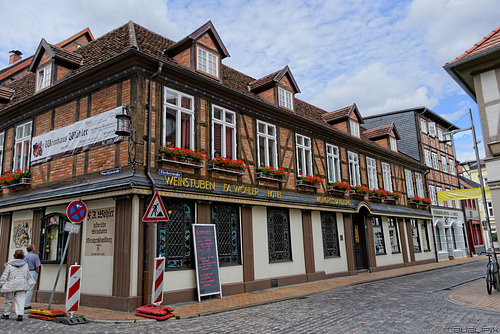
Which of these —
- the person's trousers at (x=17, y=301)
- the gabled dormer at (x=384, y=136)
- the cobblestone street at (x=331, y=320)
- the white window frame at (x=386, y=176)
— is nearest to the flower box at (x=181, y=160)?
the cobblestone street at (x=331, y=320)

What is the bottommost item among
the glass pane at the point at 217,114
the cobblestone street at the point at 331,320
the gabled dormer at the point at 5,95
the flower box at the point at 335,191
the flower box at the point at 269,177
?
the cobblestone street at the point at 331,320

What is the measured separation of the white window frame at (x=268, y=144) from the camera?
1454 centimetres

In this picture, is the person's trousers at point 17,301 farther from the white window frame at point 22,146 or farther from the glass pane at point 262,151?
the glass pane at point 262,151

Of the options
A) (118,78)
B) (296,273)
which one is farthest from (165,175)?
(296,273)

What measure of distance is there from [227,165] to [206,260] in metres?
3.14

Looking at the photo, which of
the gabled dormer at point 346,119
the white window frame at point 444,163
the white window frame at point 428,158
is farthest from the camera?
the white window frame at point 444,163

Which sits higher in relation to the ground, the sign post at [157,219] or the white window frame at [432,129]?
the white window frame at [432,129]

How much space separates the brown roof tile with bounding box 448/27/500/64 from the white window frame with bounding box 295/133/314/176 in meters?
7.39

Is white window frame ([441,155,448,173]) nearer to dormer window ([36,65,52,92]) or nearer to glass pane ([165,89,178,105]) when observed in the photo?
glass pane ([165,89,178,105])

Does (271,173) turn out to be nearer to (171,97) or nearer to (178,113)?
(178,113)

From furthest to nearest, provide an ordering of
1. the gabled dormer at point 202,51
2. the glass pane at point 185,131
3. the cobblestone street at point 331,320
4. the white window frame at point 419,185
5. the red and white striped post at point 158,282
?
the white window frame at point 419,185
the gabled dormer at point 202,51
the glass pane at point 185,131
the red and white striped post at point 158,282
the cobblestone street at point 331,320

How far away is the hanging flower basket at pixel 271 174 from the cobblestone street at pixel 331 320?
483 centimetres

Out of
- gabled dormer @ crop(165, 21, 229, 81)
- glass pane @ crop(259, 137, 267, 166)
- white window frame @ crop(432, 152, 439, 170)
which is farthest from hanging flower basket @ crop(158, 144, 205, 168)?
white window frame @ crop(432, 152, 439, 170)

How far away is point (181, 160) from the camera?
11.1 meters
